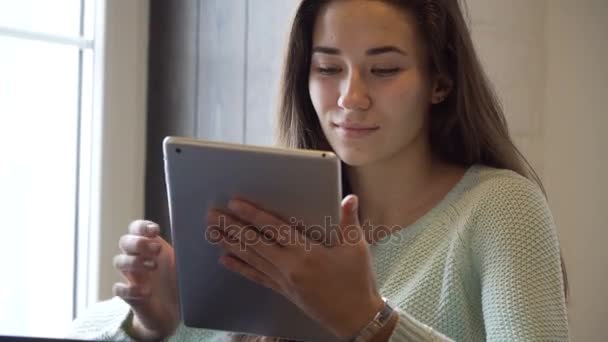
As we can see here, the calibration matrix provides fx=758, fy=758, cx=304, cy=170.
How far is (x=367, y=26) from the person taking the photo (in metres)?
0.94

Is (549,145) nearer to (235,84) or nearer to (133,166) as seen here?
(235,84)

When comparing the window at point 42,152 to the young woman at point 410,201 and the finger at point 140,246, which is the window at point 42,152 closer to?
the young woman at point 410,201

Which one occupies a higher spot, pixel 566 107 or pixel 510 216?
pixel 566 107

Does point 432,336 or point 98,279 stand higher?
point 432,336

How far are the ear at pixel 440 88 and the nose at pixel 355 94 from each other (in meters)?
0.12

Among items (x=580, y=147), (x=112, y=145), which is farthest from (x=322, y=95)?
(x=112, y=145)

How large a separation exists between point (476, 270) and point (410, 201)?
0.55 ft

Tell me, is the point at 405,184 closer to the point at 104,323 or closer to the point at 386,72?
the point at 386,72

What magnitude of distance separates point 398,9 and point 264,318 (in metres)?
0.42

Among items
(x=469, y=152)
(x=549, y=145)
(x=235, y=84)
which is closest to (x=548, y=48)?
(x=549, y=145)

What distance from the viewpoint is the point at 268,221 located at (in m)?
0.72

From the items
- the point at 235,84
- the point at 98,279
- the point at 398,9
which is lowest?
the point at 98,279

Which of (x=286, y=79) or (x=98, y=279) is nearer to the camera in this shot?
(x=286, y=79)

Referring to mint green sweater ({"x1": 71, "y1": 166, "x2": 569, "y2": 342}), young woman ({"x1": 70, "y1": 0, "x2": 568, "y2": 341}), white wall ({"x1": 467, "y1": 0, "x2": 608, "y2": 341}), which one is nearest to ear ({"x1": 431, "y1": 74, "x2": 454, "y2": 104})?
young woman ({"x1": 70, "y1": 0, "x2": 568, "y2": 341})
